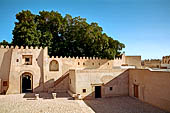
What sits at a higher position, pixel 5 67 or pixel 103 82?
pixel 5 67

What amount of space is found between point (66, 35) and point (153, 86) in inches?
701

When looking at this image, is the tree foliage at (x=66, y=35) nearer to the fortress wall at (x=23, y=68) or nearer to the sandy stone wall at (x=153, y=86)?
the fortress wall at (x=23, y=68)

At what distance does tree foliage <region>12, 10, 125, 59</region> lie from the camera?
24047 millimetres

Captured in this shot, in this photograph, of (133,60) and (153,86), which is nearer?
(153,86)

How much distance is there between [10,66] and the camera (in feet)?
61.6

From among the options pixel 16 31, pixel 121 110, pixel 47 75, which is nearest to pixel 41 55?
pixel 47 75

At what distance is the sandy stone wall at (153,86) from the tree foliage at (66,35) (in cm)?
1021

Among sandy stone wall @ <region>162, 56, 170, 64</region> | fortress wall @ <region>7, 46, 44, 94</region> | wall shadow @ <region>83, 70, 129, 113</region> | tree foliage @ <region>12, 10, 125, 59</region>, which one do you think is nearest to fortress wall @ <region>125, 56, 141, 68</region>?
tree foliage @ <region>12, 10, 125, 59</region>

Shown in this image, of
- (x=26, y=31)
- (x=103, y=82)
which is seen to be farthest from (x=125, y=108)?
(x=26, y=31)

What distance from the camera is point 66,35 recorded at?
26.9 m

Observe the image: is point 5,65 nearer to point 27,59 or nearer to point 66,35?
point 27,59

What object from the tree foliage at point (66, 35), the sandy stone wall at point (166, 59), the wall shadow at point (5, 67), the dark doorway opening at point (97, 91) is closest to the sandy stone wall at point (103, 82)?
the dark doorway opening at point (97, 91)

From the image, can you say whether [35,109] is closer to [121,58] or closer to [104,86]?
[104,86]

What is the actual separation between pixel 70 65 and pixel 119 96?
8.24 meters
